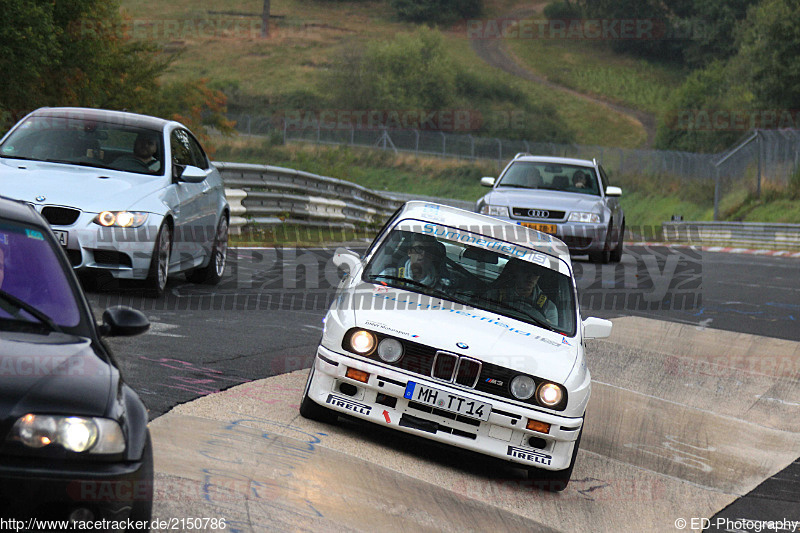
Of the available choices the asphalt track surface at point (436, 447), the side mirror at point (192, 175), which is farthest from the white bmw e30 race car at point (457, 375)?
the side mirror at point (192, 175)

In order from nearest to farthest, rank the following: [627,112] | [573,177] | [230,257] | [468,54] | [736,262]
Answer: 1. [230,257]
2. [573,177]
3. [736,262]
4. [627,112]
5. [468,54]

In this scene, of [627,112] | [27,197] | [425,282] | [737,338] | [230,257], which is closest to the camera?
[425,282]

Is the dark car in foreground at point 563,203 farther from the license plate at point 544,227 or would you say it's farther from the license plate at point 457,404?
the license plate at point 457,404

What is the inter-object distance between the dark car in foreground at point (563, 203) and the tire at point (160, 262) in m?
7.25

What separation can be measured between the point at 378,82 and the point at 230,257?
7361cm

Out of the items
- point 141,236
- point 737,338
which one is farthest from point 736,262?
point 141,236

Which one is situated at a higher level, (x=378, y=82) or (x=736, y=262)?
(x=736, y=262)

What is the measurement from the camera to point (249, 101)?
3551 inches

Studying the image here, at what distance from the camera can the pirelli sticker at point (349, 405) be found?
6.28 metres

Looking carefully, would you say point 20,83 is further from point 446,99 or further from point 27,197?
point 446,99

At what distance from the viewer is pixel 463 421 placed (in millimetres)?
6223

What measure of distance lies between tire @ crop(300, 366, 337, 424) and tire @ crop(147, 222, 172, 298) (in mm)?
3602

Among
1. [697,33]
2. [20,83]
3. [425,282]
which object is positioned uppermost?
[425,282]

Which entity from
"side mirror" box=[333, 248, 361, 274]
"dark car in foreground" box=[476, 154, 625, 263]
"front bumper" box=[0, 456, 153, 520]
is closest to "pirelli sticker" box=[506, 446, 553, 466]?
"side mirror" box=[333, 248, 361, 274]
